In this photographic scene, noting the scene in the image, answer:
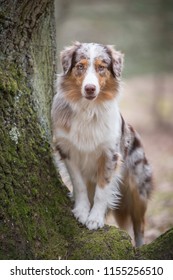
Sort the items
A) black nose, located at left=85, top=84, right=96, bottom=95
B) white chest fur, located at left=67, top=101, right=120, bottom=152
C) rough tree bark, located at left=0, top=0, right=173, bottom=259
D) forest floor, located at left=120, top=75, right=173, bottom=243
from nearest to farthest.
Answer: rough tree bark, located at left=0, top=0, right=173, bottom=259, black nose, located at left=85, top=84, right=96, bottom=95, white chest fur, located at left=67, top=101, right=120, bottom=152, forest floor, located at left=120, top=75, right=173, bottom=243

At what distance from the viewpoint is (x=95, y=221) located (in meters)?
4.99

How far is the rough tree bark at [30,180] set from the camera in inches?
172

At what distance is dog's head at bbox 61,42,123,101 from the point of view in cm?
493

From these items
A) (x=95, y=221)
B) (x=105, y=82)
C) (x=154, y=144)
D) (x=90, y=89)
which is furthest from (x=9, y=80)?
(x=154, y=144)

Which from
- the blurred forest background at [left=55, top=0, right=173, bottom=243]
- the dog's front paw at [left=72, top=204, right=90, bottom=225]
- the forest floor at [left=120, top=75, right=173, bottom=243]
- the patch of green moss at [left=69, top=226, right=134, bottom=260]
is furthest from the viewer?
the blurred forest background at [left=55, top=0, right=173, bottom=243]

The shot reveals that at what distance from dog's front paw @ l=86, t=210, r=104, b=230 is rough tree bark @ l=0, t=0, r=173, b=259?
7 centimetres

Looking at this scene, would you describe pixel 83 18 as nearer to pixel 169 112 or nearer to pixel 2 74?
pixel 169 112

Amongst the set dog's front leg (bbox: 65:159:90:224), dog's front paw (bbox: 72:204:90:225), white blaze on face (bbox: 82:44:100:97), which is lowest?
dog's front paw (bbox: 72:204:90:225)

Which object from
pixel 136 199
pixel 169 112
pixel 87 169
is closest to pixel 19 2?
pixel 87 169

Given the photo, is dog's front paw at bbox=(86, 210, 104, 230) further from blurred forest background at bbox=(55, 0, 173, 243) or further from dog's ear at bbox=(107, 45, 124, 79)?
blurred forest background at bbox=(55, 0, 173, 243)

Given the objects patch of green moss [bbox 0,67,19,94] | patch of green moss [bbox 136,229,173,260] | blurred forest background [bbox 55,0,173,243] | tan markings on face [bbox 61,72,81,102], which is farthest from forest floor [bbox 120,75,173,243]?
patch of green moss [bbox 136,229,173,260]

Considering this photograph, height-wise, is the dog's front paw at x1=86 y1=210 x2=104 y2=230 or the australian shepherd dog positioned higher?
the australian shepherd dog

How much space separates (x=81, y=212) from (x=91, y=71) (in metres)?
1.32

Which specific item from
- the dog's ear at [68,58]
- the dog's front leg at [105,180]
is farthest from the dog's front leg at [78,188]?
the dog's ear at [68,58]
